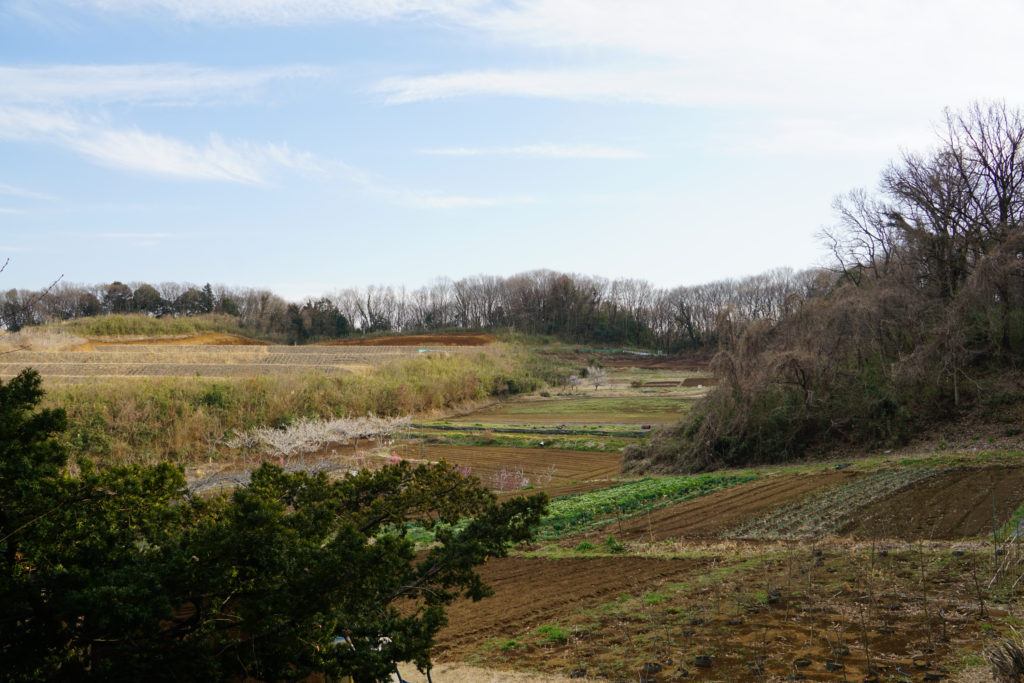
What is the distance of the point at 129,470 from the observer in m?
4.96

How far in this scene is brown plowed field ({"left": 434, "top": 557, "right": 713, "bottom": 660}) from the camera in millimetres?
9055

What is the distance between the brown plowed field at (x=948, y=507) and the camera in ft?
39.8

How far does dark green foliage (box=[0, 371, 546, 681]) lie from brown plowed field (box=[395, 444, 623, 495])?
17241mm

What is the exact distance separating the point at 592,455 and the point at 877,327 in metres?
11.2

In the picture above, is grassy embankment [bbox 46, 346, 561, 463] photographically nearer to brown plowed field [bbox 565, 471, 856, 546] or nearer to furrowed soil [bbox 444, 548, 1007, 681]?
brown plowed field [bbox 565, 471, 856, 546]

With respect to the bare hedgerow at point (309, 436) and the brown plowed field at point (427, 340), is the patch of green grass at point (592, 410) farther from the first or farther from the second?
the brown plowed field at point (427, 340)

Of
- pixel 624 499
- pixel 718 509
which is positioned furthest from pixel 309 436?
pixel 718 509

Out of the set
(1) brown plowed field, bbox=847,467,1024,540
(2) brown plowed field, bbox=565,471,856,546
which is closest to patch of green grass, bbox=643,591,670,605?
(2) brown plowed field, bbox=565,471,856,546

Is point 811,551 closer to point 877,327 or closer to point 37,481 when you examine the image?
point 37,481

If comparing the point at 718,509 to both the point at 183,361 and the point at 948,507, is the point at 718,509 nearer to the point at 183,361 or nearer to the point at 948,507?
the point at 948,507

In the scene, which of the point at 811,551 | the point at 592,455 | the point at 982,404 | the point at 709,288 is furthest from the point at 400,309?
the point at 811,551

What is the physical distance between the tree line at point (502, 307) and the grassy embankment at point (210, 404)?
46.9 metres

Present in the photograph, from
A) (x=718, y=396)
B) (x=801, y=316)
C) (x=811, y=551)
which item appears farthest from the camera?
(x=801, y=316)

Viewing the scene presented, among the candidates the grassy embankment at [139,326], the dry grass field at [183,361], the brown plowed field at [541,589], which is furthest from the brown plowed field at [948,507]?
the grassy embankment at [139,326]
